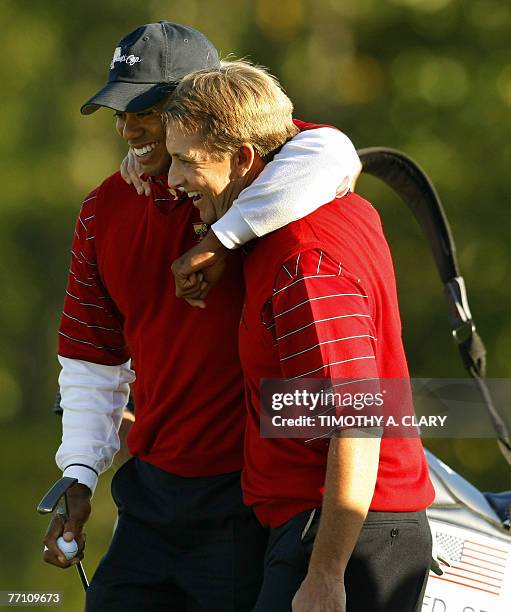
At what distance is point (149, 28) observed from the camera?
9.78ft

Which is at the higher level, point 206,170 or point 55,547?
point 206,170

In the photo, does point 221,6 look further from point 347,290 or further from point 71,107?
point 347,290

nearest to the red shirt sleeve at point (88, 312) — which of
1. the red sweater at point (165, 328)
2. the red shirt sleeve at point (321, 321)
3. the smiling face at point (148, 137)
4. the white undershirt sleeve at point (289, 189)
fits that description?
the red sweater at point (165, 328)

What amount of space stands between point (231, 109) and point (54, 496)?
1.08 metres

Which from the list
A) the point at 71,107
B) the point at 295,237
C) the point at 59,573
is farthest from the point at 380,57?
the point at 295,237

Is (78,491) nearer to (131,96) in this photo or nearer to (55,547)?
(55,547)

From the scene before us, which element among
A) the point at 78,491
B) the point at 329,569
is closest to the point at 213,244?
the point at 329,569

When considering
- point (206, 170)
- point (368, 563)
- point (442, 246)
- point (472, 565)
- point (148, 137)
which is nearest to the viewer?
point (368, 563)

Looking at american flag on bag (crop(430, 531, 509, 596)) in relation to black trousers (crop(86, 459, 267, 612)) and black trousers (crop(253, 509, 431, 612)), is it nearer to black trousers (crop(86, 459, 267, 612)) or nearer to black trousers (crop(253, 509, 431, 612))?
black trousers (crop(86, 459, 267, 612))

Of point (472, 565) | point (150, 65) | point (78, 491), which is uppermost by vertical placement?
point (150, 65)

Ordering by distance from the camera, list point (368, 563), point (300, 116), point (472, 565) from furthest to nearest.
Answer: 1. point (300, 116)
2. point (472, 565)
3. point (368, 563)

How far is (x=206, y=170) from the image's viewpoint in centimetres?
261

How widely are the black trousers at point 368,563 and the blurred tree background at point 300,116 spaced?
8.93 metres

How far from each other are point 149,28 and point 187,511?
1111 millimetres
